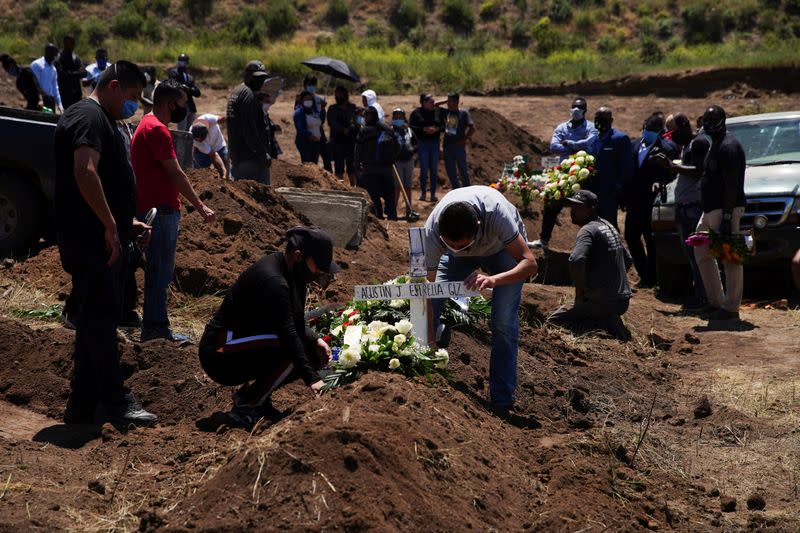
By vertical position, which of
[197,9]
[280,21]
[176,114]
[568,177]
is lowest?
[568,177]

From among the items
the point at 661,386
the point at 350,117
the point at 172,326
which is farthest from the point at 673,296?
the point at 350,117

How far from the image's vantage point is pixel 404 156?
60.1 ft

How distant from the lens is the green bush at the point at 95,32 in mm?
42469

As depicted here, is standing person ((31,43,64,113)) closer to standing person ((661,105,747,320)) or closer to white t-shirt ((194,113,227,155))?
white t-shirt ((194,113,227,155))

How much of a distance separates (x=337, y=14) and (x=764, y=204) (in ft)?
130

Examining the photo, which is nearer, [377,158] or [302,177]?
[302,177]

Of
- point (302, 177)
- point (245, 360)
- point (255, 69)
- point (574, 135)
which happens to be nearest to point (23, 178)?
point (255, 69)

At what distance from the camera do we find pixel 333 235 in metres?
12.9

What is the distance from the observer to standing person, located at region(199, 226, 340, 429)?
625 cm

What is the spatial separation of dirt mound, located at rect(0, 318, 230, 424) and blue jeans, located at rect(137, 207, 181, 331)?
1.12ft

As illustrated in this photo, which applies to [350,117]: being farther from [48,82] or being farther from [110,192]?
[110,192]

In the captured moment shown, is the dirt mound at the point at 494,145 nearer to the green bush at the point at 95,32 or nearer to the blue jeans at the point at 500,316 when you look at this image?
the blue jeans at the point at 500,316

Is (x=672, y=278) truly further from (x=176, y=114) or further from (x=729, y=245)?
(x=176, y=114)

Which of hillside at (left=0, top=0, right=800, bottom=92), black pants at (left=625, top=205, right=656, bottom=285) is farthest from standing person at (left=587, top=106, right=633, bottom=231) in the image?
hillside at (left=0, top=0, right=800, bottom=92)
